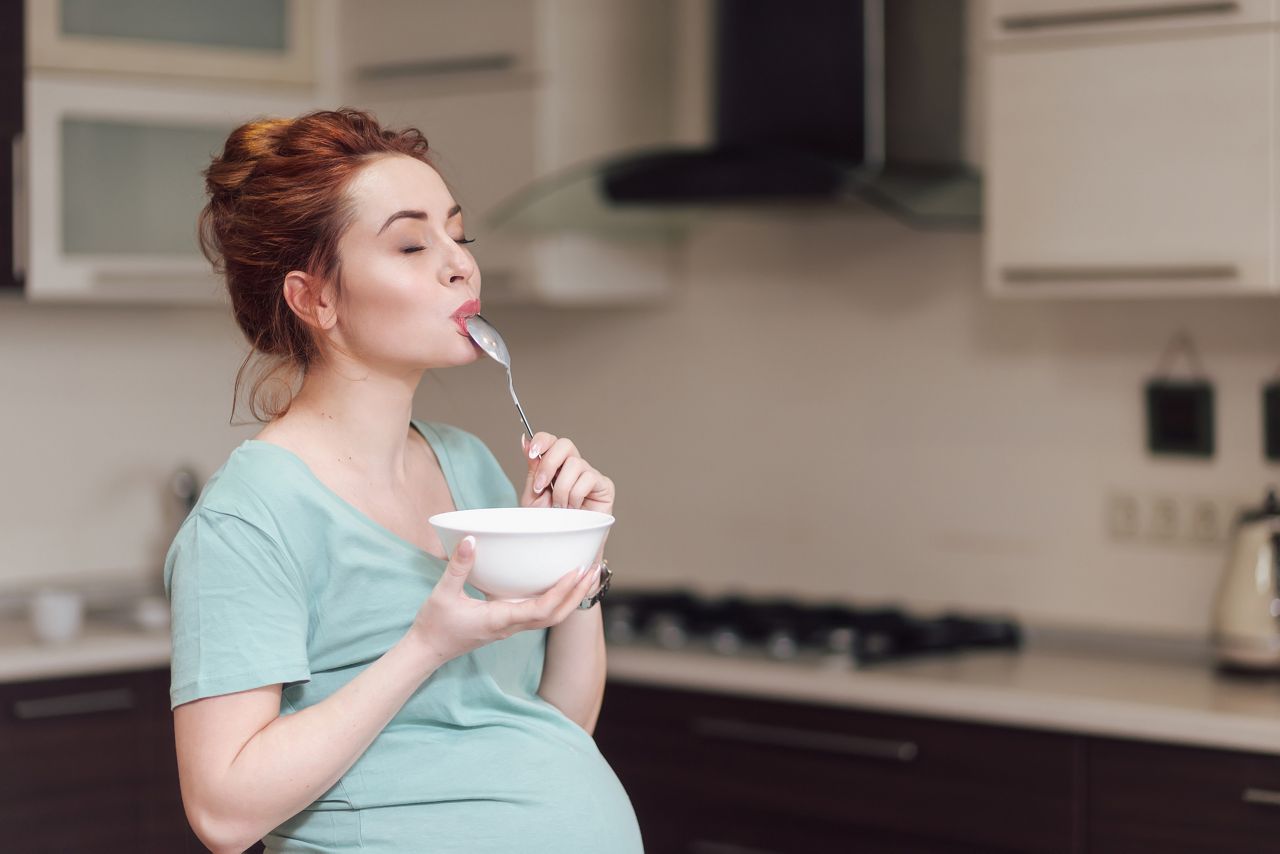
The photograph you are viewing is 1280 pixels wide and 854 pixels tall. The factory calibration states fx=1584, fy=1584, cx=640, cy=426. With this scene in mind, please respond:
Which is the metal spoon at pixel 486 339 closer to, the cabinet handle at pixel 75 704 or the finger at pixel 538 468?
the finger at pixel 538 468

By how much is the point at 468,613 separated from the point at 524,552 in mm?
62

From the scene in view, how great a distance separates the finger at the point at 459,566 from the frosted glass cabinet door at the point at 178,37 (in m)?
2.17

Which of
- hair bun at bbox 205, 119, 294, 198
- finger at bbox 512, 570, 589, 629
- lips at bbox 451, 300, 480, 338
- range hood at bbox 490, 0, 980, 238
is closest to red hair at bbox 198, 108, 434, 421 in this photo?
hair bun at bbox 205, 119, 294, 198

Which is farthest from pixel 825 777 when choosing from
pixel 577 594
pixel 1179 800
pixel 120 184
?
pixel 120 184

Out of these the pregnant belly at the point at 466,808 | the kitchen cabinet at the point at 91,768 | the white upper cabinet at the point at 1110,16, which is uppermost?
the white upper cabinet at the point at 1110,16

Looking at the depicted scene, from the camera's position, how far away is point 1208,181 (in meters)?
2.43

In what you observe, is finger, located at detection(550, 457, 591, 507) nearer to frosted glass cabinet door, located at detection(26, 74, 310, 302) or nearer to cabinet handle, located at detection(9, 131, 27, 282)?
frosted glass cabinet door, located at detection(26, 74, 310, 302)

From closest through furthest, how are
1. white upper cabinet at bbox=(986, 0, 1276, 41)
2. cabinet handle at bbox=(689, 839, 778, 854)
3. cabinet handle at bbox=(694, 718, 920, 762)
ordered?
white upper cabinet at bbox=(986, 0, 1276, 41) < cabinet handle at bbox=(694, 718, 920, 762) < cabinet handle at bbox=(689, 839, 778, 854)

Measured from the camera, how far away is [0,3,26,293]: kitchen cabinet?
2.93 meters

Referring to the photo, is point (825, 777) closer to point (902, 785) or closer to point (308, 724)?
point (902, 785)

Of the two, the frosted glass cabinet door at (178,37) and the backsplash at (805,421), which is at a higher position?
the frosted glass cabinet door at (178,37)

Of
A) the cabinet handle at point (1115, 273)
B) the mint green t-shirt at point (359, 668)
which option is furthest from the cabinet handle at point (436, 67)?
the mint green t-shirt at point (359, 668)

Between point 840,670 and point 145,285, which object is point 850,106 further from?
point 145,285

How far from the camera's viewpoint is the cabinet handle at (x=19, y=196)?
9.66 feet
